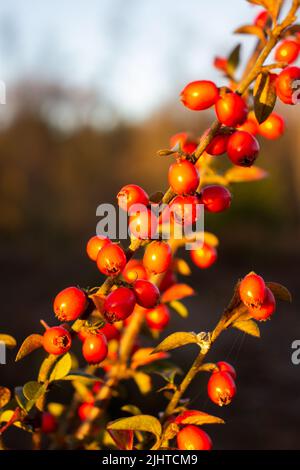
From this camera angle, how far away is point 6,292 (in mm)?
6375

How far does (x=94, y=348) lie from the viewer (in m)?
0.92

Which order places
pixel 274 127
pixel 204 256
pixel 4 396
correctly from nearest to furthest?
pixel 4 396 < pixel 274 127 < pixel 204 256

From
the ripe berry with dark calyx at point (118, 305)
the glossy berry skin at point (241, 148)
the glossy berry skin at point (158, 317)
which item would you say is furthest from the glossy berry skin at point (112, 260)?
the glossy berry skin at point (158, 317)

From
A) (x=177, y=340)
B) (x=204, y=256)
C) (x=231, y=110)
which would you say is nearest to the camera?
(x=231, y=110)

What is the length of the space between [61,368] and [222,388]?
0.29 m

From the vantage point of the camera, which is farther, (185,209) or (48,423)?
(48,423)

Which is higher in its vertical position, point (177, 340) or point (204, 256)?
point (204, 256)

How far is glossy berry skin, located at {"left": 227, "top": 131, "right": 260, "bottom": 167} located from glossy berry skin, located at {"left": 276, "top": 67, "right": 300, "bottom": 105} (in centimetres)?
9

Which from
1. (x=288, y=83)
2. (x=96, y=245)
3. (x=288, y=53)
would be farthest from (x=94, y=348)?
(x=288, y=53)

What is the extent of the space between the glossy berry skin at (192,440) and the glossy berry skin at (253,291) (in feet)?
0.80

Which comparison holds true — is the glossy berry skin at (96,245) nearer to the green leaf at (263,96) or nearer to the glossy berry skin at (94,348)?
the glossy berry skin at (94,348)

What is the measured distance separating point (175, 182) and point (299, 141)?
38.4 ft

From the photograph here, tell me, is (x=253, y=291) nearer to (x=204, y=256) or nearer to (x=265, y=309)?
(x=265, y=309)
